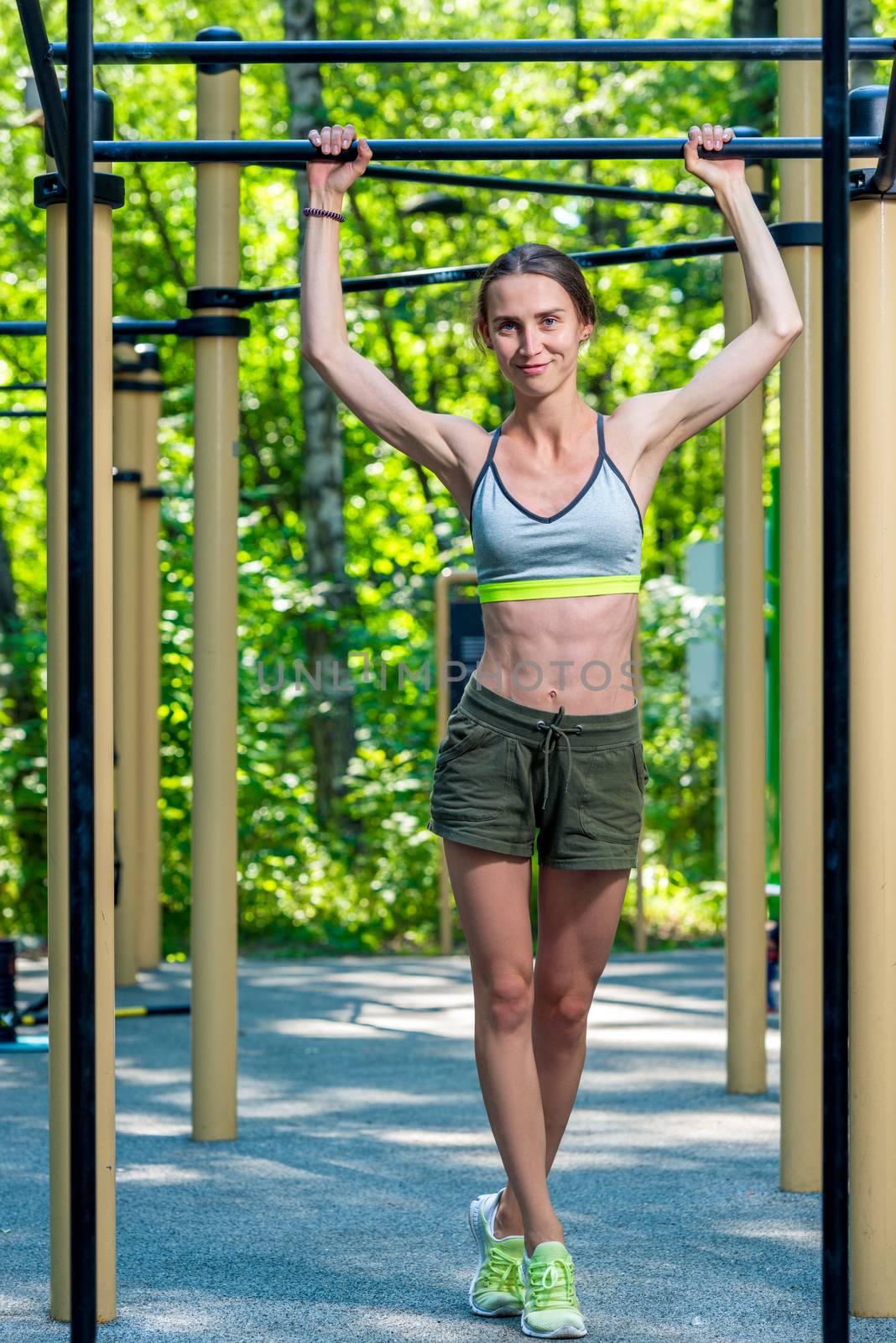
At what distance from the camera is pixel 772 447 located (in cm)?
1506

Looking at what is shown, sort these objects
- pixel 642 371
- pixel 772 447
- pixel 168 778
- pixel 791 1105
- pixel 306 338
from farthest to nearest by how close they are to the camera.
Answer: pixel 642 371, pixel 772 447, pixel 168 778, pixel 791 1105, pixel 306 338

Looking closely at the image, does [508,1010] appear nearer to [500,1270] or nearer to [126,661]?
[500,1270]

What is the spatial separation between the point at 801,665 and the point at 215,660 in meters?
1.54

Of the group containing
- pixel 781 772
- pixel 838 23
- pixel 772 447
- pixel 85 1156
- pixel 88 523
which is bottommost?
pixel 85 1156

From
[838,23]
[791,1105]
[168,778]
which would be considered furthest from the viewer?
[168,778]

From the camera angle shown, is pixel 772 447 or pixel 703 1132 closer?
pixel 703 1132

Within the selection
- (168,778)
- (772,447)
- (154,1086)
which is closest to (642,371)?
(772,447)

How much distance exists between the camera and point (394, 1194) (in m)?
4.04

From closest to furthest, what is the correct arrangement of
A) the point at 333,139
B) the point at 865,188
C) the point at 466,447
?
the point at 333,139 → the point at 466,447 → the point at 865,188

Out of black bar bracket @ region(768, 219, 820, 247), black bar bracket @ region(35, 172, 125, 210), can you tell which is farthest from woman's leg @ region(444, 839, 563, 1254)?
black bar bracket @ region(768, 219, 820, 247)

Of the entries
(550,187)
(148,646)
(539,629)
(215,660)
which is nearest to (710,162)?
(539,629)

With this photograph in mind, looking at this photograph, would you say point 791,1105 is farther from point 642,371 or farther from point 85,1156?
point 642,371

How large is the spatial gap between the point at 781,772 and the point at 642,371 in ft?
42.0

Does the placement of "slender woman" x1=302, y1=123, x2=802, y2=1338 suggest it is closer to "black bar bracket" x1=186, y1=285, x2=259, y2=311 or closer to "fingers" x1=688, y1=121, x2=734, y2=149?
"fingers" x1=688, y1=121, x2=734, y2=149
